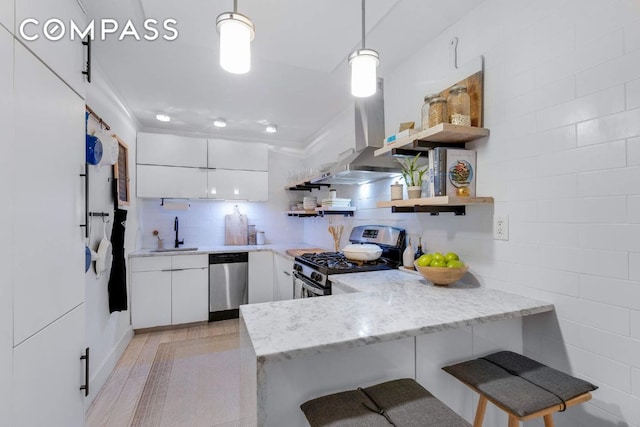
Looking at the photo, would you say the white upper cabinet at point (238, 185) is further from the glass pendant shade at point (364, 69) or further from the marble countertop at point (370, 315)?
the glass pendant shade at point (364, 69)

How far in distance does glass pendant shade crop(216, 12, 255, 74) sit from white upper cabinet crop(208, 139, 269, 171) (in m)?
2.88

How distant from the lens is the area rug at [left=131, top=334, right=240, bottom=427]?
1873mm

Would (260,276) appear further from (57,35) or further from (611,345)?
(611,345)

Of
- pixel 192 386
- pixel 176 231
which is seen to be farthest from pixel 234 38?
pixel 176 231

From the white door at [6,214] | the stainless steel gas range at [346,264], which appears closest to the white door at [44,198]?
the white door at [6,214]

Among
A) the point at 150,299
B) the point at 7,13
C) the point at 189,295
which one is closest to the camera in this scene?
the point at 7,13

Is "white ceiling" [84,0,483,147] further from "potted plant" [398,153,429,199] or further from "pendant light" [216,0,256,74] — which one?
"potted plant" [398,153,429,199]

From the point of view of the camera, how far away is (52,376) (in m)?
1.17

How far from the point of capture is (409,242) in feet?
7.25

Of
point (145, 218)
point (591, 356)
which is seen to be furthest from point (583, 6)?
point (145, 218)

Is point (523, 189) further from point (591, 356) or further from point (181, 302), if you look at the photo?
point (181, 302)

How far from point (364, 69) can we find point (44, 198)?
1376 millimetres

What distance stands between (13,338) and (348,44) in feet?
7.01

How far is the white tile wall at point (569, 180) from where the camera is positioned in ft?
3.53
